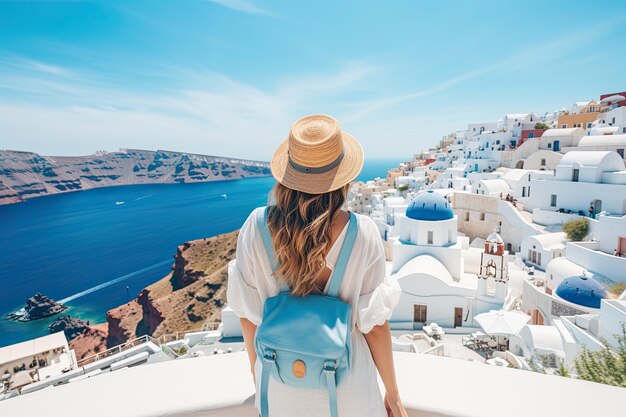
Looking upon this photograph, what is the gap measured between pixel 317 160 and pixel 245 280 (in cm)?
61

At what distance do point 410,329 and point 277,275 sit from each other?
43.1 ft

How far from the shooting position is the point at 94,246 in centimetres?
5706

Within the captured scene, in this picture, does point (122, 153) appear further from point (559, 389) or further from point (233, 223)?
point (559, 389)

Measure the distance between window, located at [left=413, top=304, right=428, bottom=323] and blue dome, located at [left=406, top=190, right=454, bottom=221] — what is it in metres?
3.89

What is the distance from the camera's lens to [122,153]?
609 ft

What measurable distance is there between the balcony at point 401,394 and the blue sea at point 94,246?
25.2 metres

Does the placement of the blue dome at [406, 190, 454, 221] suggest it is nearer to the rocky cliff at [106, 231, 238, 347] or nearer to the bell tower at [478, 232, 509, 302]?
the bell tower at [478, 232, 509, 302]

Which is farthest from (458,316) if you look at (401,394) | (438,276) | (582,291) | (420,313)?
(401,394)

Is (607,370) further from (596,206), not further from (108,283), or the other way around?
(108,283)

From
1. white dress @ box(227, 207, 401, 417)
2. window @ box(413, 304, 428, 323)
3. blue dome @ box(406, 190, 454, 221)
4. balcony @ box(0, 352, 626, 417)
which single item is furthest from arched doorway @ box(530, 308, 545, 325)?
white dress @ box(227, 207, 401, 417)

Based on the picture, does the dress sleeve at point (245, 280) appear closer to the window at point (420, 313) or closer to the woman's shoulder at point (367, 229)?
the woman's shoulder at point (367, 229)

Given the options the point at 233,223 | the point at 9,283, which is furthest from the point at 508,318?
the point at 233,223

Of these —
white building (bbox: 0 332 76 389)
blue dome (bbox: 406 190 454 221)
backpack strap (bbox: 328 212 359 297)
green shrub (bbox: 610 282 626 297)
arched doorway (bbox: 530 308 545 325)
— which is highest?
backpack strap (bbox: 328 212 359 297)

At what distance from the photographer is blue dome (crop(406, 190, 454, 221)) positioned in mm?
14804
